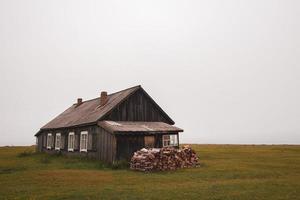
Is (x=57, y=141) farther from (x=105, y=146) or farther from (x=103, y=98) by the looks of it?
(x=105, y=146)

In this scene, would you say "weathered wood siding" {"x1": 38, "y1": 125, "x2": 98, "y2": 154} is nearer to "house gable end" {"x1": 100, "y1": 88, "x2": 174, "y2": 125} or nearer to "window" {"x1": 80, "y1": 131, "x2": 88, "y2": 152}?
"window" {"x1": 80, "y1": 131, "x2": 88, "y2": 152}

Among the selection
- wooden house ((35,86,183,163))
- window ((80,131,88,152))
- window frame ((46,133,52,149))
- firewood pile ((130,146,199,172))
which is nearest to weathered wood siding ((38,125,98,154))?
wooden house ((35,86,183,163))

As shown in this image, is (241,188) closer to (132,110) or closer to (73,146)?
(132,110)

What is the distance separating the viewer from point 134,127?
28891mm

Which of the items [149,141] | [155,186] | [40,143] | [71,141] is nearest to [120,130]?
[149,141]

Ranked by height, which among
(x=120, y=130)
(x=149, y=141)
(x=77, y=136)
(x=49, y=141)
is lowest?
(x=49, y=141)

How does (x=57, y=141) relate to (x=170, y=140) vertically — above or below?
below

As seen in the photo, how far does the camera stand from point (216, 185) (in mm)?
16141

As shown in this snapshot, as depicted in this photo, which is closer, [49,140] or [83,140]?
[83,140]

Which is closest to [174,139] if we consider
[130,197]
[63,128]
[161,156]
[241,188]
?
[161,156]

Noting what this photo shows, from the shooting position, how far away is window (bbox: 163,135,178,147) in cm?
3018

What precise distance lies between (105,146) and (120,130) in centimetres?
288

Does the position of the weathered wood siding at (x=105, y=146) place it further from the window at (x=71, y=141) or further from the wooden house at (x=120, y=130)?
the window at (x=71, y=141)

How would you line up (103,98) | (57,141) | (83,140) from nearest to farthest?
(83,140), (103,98), (57,141)
